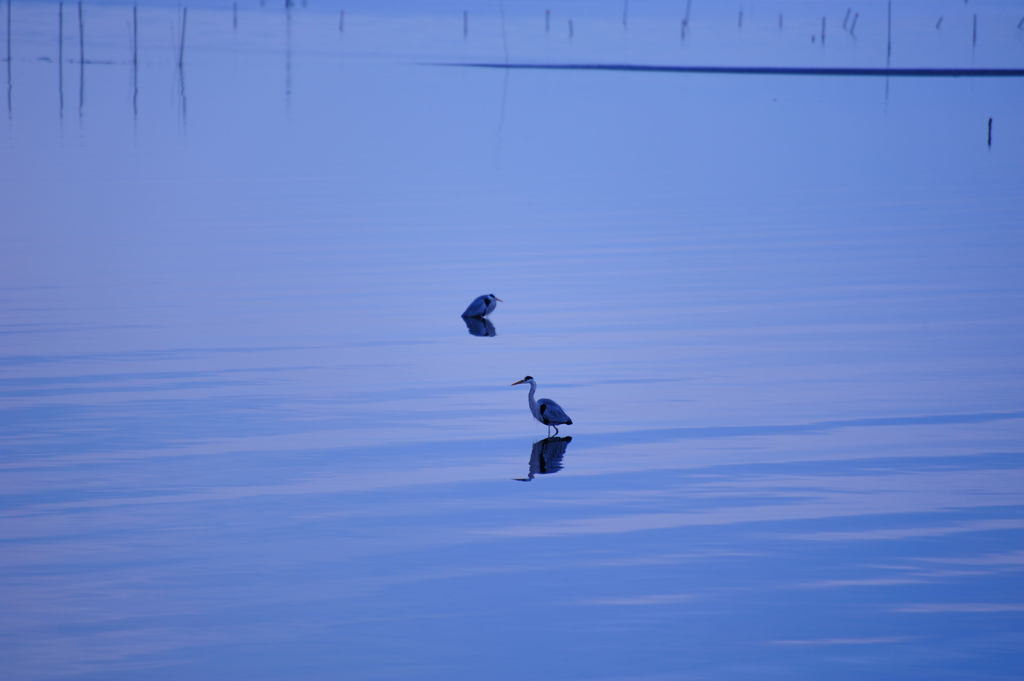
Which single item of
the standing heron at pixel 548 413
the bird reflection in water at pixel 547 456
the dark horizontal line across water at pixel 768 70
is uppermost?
the dark horizontal line across water at pixel 768 70

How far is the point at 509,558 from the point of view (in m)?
11.4

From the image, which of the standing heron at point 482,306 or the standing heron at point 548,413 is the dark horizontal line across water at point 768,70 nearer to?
the standing heron at point 482,306

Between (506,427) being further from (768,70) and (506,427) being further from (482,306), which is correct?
(768,70)

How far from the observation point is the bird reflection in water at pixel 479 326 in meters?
20.8

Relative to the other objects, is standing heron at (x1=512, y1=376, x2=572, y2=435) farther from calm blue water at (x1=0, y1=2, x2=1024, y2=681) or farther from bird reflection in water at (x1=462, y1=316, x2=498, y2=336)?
bird reflection in water at (x1=462, y1=316, x2=498, y2=336)

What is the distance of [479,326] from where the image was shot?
21234mm

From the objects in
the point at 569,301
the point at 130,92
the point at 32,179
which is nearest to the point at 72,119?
the point at 130,92

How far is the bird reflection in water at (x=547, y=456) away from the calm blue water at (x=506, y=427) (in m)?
0.07

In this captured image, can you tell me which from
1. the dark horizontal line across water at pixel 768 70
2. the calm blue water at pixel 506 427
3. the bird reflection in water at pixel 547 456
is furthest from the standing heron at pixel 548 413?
the dark horizontal line across water at pixel 768 70

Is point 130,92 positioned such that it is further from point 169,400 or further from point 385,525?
point 385,525

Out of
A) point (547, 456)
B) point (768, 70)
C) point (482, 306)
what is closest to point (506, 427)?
point (547, 456)

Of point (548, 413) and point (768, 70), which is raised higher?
point (768, 70)

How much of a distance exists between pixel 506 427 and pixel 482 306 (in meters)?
6.11

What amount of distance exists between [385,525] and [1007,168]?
37860 mm
